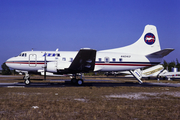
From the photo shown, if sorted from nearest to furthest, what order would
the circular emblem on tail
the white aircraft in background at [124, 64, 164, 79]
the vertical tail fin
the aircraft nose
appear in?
the aircraft nose < the vertical tail fin < the circular emblem on tail < the white aircraft in background at [124, 64, 164, 79]

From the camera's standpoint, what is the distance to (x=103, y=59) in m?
21.7

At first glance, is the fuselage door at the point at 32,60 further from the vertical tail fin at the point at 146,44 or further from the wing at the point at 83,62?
the vertical tail fin at the point at 146,44

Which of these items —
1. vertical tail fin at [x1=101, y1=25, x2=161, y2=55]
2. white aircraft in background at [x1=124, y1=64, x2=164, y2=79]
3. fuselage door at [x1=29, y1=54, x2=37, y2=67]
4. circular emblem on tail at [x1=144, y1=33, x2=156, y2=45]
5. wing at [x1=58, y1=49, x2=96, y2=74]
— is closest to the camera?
wing at [x1=58, y1=49, x2=96, y2=74]

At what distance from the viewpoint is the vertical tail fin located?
2342cm

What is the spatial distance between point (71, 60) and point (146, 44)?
10250 millimetres

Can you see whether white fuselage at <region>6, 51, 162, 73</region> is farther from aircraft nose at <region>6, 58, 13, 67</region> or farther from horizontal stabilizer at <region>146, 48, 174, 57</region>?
horizontal stabilizer at <region>146, 48, 174, 57</region>

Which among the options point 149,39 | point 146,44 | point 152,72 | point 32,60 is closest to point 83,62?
point 32,60

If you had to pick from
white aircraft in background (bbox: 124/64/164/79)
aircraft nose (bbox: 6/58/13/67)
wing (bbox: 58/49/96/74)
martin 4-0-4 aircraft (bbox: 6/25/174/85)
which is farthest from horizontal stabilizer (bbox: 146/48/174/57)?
white aircraft in background (bbox: 124/64/164/79)

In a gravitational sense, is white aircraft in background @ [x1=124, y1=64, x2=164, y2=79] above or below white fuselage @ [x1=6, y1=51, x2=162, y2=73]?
below

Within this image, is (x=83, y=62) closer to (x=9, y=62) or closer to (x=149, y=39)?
(x=9, y=62)

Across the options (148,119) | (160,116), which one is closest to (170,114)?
(160,116)

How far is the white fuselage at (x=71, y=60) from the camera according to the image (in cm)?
2100

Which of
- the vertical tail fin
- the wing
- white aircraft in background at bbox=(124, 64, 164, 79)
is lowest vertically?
white aircraft in background at bbox=(124, 64, 164, 79)

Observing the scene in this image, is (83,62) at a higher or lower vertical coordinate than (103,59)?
lower
